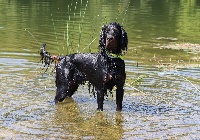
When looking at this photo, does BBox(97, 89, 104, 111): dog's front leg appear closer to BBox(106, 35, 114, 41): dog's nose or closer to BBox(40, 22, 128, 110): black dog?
BBox(40, 22, 128, 110): black dog

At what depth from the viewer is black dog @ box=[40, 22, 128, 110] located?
715cm

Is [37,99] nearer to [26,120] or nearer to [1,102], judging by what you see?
[1,102]

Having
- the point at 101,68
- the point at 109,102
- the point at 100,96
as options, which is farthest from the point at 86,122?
the point at 109,102

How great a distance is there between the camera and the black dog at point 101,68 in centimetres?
715

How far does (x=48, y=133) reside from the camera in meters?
6.27

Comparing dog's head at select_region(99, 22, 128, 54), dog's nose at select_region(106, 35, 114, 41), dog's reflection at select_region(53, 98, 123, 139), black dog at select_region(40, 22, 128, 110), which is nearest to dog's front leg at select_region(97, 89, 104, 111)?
black dog at select_region(40, 22, 128, 110)

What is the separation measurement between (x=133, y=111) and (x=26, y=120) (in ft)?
7.01

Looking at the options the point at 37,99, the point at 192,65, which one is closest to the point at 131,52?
the point at 192,65

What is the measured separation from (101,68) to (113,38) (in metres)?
0.70

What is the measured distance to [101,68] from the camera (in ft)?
24.2

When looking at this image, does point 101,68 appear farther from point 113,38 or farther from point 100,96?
point 113,38

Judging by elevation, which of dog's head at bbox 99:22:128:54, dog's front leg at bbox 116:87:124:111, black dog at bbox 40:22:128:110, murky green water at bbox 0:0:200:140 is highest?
dog's head at bbox 99:22:128:54

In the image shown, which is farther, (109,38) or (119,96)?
(119,96)

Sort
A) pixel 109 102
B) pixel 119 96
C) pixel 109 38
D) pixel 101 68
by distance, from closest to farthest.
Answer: pixel 109 38 → pixel 101 68 → pixel 119 96 → pixel 109 102
